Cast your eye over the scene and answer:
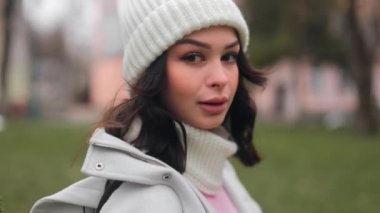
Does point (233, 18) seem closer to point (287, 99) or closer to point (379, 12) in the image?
point (379, 12)

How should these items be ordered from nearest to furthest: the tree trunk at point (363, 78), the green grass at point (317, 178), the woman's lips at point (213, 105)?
the woman's lips at point (213, 105), the green grass at point (317, 178), the tree trunk at point (363, 78)

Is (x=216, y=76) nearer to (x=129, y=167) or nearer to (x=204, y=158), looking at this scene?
(x=204, y=158)

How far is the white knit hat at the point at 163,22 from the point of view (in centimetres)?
193

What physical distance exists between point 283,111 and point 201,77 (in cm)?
3880

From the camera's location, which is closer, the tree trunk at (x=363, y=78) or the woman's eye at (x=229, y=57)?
the woman's eye at (x=229, y=57)

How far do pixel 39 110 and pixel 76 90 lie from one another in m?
21.7

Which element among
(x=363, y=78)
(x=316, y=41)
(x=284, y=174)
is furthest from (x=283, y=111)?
(x=284, y=174)

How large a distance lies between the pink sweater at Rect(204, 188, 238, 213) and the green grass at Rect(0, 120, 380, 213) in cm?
175

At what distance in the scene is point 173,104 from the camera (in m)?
2.01

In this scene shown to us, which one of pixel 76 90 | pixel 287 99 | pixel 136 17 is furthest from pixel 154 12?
pixel 76 90

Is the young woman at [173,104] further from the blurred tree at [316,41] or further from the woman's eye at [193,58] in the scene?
the blurred tree at [316,41]

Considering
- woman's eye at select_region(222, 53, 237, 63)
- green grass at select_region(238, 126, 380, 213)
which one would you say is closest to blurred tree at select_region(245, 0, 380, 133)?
green grass at select_region(238, 126, 380, 213)

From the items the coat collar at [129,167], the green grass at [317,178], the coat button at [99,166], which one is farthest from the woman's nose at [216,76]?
the green grass at [317,178]

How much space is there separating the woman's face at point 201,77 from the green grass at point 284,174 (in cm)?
195
